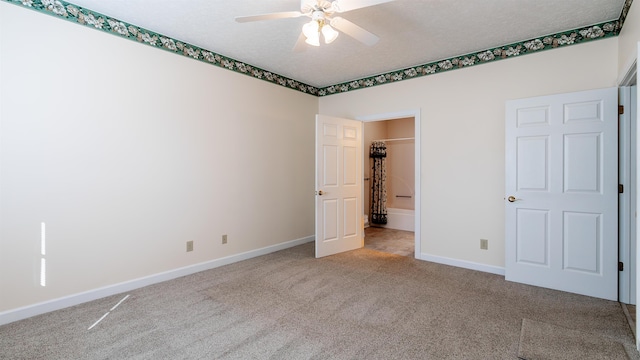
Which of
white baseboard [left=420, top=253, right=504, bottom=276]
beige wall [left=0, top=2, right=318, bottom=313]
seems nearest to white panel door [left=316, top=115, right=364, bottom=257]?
beige wall [left=0, top=2, right=318, bottom=313]

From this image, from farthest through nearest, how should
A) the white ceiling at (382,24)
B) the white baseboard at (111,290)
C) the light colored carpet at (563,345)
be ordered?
the white ceiling at (382,24) < the white baseboard at (111,290) < the light colored carpet at (563,345)

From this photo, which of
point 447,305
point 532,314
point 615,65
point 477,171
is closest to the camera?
point 532,314

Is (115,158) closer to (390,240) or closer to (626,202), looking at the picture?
(390,240)

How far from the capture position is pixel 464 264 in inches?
150

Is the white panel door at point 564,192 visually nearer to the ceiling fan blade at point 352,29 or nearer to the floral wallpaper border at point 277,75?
the floral wallpaper border at point 277,75

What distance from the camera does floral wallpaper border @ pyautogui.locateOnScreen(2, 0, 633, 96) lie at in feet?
8.82

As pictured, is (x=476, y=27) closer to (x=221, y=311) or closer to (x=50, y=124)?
(x=221, y=311)

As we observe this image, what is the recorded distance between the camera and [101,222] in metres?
2.90

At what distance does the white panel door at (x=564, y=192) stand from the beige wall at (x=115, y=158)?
3.17 meters

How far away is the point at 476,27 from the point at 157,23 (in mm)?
3225

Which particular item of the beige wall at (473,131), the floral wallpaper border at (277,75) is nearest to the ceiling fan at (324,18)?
the floral wallpaper border at (277,75)

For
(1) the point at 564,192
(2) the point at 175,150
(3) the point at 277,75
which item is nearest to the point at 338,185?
(3) the point at 277,75

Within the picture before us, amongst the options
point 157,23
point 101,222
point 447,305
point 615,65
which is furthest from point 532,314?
point 157,23

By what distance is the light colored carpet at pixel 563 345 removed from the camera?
196 centimetres
